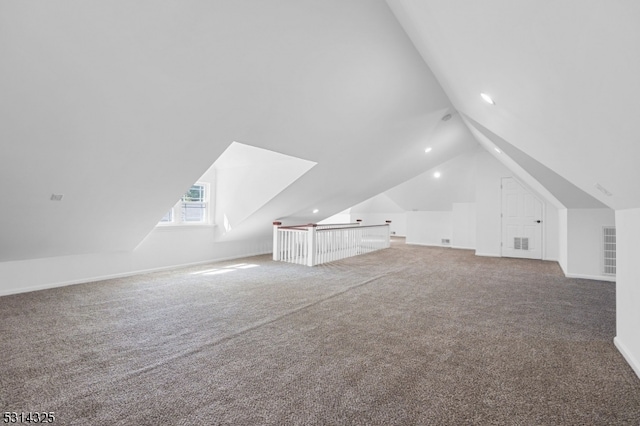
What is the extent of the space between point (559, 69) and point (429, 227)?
31.2 feet

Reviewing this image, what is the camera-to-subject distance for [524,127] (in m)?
2.96

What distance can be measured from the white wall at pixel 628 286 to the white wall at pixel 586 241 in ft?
10.1

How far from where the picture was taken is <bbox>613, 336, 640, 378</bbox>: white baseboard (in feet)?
7.40

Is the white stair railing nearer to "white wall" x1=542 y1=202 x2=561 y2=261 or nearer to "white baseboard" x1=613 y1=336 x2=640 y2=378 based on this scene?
"white wall" x1=542 y1=202 x2=561 y2=261

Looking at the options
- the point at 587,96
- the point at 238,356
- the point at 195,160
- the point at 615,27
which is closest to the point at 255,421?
the point at 238,356

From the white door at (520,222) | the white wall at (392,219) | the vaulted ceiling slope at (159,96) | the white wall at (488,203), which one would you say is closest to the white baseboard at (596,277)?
the white door at (520,222)

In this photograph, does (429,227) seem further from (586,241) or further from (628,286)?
(628,286)

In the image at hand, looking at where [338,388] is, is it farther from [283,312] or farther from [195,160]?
[195,160]

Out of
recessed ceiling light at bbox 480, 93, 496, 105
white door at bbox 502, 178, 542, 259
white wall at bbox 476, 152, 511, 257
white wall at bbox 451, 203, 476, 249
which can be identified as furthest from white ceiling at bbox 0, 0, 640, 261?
white wall at bbox 451, 203, 476, 249

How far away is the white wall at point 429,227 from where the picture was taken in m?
10.2

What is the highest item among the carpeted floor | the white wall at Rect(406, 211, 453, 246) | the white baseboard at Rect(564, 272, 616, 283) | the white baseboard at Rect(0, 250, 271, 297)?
the white wall at Rect(406, 211, 453, 246)

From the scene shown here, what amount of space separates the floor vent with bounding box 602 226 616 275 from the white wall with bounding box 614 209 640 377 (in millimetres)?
3189

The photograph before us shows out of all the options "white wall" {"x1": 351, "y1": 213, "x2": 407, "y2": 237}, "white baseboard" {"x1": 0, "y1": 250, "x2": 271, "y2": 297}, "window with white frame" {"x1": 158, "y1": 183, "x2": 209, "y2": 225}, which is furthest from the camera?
"white wall" {"x1": 351, "y1": 213, "x2": 407, "y2": 237}

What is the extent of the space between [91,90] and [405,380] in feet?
11.2
